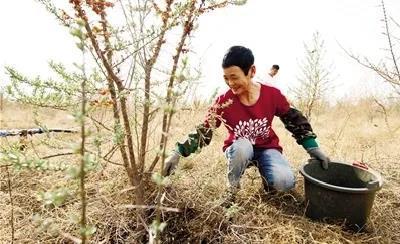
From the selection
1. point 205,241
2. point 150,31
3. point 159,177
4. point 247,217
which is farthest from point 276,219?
point 159,177

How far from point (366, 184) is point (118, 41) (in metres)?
1.91

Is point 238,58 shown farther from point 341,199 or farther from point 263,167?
point 341,199

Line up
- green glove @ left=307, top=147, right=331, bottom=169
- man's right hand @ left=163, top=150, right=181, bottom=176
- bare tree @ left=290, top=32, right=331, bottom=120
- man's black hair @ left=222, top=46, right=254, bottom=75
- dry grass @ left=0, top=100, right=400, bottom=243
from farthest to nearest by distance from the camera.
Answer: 1. bare tree @ left=290, top=32, right=331, bottom=120
2. green glove @ left=307, top=147, right=331, bottom=169
3. man's black hair @ left=222, top=46, right=254, bottom=75
4. man's right hand @ left=163, top=150, right=181, bottom=176
5. dry grass @ left=0, top=100, right=400, bottom=243

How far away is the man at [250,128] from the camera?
3006 millimetres

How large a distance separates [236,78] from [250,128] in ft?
1.32

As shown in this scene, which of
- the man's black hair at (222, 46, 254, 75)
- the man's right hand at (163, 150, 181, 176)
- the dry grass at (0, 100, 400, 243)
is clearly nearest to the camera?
the dry grass at (0, 100, 400, 243)

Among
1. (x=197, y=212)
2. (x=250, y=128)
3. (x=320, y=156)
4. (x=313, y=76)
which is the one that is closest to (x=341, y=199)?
(x=320, y=156)

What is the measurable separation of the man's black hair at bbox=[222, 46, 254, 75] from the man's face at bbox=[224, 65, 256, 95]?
3 centimetres

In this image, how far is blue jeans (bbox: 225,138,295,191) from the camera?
3014 mm

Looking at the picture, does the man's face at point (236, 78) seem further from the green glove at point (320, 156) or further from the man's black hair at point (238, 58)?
the green glove at point (320, 156)

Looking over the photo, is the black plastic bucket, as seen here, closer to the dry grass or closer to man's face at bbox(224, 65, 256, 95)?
the dry grass

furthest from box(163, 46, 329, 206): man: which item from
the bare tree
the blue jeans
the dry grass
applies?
the bare tree

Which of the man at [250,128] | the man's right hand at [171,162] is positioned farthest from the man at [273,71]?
the man's right hand at [171,162]

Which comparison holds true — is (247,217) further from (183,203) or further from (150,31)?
(150,31)
